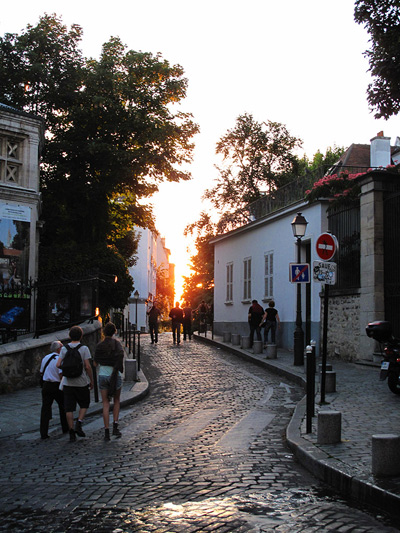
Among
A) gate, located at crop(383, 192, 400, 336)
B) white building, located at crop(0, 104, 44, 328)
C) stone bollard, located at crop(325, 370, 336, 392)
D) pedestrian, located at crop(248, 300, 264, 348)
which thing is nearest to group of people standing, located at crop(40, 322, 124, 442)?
stone bollard, located at crop(325, 370, 336, 392)

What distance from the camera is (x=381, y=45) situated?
10641 millimetres

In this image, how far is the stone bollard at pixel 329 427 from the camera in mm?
7188

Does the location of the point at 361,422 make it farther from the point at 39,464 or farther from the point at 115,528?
→ the point at 115,528

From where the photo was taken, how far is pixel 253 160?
4519cm

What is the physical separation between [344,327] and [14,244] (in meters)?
10.0

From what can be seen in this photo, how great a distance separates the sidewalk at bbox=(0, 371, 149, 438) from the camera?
32.4ft

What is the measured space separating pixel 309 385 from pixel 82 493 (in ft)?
13.0

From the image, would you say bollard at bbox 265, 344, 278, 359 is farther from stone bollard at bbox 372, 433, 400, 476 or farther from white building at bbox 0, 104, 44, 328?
stone bollard at bbox 372, 433, 400, 476

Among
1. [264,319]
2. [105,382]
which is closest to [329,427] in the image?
[105,382]

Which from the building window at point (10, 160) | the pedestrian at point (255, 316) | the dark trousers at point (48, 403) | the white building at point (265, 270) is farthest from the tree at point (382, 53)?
the building window at point (10, 160)

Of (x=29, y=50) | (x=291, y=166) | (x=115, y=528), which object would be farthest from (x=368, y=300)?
(x=291, y=166)

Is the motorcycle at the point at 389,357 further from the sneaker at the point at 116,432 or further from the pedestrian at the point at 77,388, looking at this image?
the pedestrian at the point at 77,388

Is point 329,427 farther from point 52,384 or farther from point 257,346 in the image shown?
point 257,346

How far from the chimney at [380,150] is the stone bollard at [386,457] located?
2529cm
